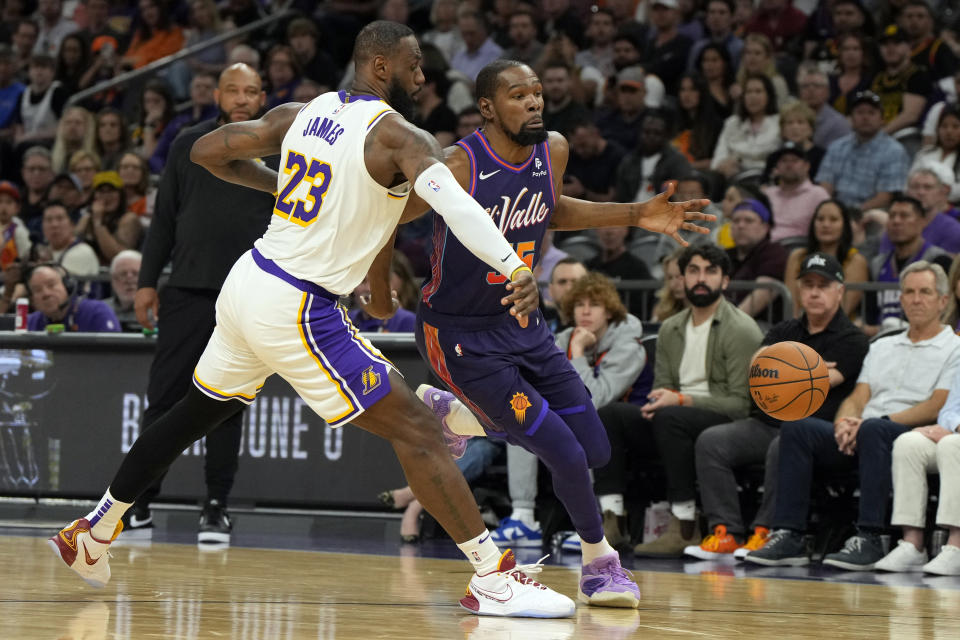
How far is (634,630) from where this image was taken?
447 centimetres

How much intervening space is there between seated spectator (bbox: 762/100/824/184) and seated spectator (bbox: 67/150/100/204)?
6746 mm

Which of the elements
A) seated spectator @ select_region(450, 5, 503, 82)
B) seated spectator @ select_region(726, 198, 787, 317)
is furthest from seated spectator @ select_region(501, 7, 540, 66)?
seated spectator @ select_region(726, 198, 787, 317)

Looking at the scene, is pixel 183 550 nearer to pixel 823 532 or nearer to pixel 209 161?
pixel 209 161

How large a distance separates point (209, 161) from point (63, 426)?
425cm

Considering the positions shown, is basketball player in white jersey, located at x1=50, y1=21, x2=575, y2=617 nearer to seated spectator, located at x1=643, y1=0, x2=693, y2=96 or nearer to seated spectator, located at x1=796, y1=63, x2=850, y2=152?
seated spectator, located at x1=796, y1=63, x2=850, y2=152

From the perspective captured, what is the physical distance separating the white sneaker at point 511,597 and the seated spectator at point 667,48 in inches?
358

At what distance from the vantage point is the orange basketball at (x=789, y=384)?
621cm

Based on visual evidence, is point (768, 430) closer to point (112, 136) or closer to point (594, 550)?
point (594, 550)

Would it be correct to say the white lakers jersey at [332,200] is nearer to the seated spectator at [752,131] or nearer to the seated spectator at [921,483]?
the seated spectator at [921,483]

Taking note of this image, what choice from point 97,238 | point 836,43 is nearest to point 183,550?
point 97,238

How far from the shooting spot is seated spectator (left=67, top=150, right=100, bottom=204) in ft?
44.3

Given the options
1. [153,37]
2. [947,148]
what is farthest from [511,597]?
[153,37]

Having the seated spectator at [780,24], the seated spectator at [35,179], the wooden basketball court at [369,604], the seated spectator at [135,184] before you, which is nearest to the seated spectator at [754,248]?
the wooden basketball court at [369,604]

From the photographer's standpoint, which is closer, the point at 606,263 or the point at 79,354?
the point at 79,354
